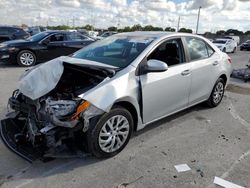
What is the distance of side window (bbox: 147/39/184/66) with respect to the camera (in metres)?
3.97

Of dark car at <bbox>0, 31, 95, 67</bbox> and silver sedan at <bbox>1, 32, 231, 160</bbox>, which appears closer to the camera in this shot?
silver sedan at <bbox>1, 32, 231, 160</bbox>

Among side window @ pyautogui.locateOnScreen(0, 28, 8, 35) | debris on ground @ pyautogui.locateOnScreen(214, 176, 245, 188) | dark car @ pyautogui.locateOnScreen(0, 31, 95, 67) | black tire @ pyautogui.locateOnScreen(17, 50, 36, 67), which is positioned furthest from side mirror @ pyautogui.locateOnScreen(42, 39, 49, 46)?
debris on ground @ pyautogui.locateOnScreen(214, 176, 245, 188)

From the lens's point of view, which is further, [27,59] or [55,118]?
[27,59]

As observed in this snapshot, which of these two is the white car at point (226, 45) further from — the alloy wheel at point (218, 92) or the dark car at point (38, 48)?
the alloy wheel at point (218, 92)

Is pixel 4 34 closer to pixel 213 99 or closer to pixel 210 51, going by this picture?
pixel 210 51

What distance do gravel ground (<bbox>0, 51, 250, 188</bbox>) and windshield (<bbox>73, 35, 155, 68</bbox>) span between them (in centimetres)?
124

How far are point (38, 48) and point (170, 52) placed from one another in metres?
7.50

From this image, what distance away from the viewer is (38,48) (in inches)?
406

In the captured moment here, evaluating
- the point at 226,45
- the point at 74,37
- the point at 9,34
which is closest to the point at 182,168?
the point at 74,37

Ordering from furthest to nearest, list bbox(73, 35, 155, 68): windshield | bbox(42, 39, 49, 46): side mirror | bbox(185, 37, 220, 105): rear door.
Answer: bbox(42, 39, 49, 46): side mirror, bbox(185, 37, 220, 105): rear door, bbox(73, 35, 155, 68): windshield

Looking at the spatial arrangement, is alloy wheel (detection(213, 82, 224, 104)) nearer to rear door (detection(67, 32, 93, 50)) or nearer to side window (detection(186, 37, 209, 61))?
side window (detection(186, 37, 209, 61))

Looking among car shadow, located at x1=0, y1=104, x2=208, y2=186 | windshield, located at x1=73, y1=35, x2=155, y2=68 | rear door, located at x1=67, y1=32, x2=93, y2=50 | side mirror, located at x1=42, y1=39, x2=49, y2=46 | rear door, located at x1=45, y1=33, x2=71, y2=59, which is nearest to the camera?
car shadow, located at x1=0, y1=104, x2=208, y2=186

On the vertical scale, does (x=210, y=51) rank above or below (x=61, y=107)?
above

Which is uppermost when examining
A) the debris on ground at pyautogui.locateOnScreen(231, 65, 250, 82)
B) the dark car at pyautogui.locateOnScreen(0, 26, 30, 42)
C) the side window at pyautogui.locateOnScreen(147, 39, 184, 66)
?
the side window at pyautogui.locateOnScreen(147, 39, 184, 66)
